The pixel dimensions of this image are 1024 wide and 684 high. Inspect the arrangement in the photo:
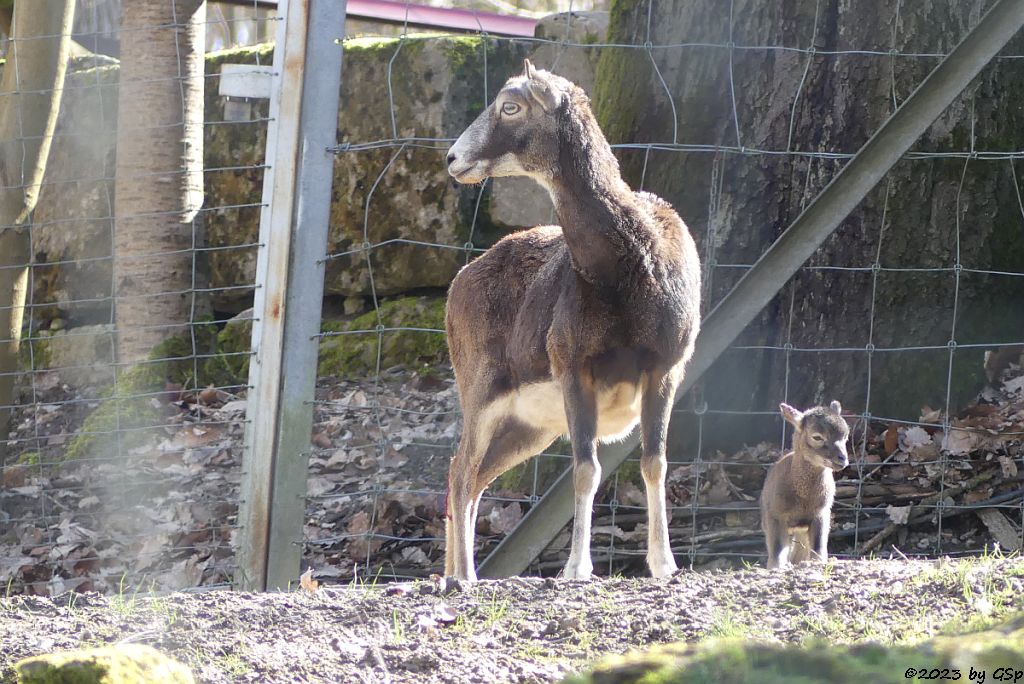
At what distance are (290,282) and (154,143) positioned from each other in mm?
2334

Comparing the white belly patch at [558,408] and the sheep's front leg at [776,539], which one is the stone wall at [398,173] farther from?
the sheep's front leg at [776,539]

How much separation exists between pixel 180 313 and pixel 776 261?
4.08m

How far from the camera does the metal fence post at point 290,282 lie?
19.9ft

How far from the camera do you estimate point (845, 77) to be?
6.69 m

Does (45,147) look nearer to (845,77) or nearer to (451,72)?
(451,72)

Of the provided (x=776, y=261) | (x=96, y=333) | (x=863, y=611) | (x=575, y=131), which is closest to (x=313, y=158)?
(x=575, y=131)

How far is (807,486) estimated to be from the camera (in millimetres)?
6188

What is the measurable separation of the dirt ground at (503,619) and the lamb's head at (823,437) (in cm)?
143

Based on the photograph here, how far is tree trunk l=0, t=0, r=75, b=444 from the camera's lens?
7434mm

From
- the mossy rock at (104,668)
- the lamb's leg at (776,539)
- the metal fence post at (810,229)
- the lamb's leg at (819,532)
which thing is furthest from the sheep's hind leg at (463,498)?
the mossy rock at (104,668)

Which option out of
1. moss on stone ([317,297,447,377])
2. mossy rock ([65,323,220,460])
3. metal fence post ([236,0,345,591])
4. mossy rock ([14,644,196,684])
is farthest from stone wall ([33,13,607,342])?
mossy rock ([14,644,196,684])

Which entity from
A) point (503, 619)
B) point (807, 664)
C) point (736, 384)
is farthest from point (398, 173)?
point (807, 664)

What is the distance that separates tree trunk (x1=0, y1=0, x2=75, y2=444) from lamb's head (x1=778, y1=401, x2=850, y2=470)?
4674mm

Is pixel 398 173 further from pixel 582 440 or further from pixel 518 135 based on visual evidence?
pixel 582 440
